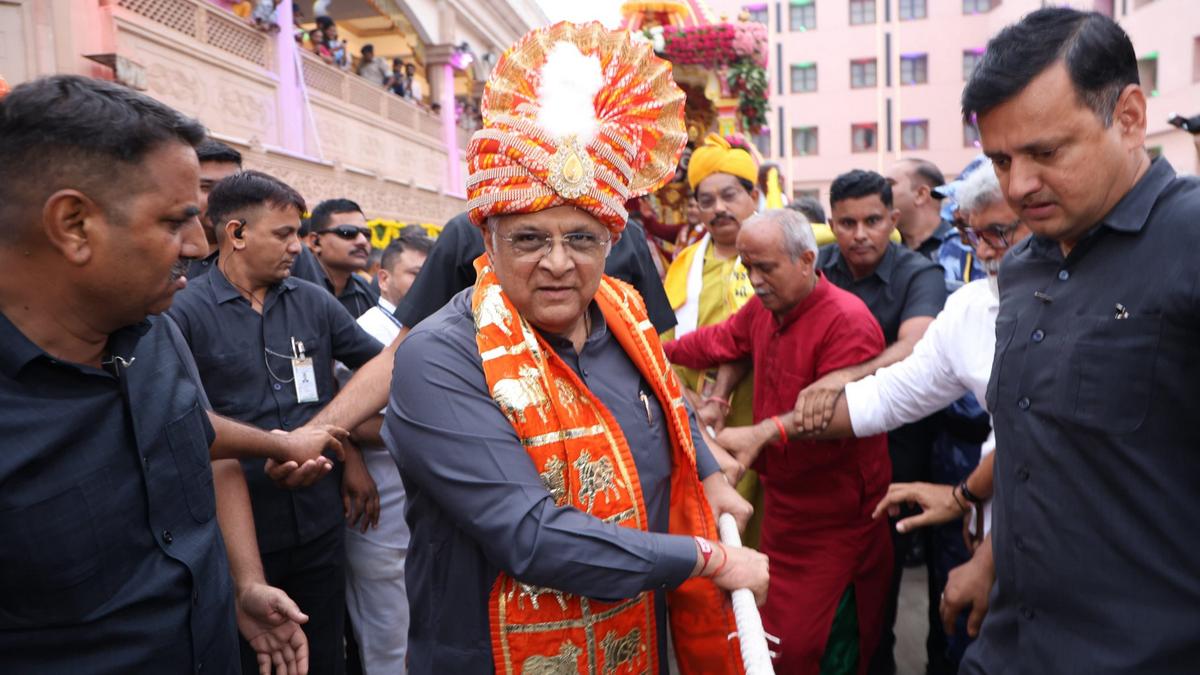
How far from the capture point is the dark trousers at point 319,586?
306 centimetres

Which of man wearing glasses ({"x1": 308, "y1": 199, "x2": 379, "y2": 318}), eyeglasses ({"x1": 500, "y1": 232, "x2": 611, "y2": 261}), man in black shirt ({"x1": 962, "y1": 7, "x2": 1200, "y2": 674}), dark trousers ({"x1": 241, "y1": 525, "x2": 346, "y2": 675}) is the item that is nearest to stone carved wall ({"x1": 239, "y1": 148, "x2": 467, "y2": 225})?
man wearing glasses ({"x1": 308, "y1": 199, "x2": 379, "y2": 318})

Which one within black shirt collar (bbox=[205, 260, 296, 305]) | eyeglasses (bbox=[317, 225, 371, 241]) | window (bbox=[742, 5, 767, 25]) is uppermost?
window (bbox=[742, 5, 767, 25])

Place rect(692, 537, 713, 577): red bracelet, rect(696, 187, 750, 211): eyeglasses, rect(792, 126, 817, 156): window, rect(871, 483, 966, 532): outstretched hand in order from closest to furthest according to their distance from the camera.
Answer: rect(692, 537, 713, 577): red bracelet → rect(871, 483, 966, 532): outstretched hand → rect(696, 187, 750, 211): eyeglasses → rect(792, 126, 817, 156): window

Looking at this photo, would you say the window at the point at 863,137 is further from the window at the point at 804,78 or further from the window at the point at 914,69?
the window at the point at 804,78

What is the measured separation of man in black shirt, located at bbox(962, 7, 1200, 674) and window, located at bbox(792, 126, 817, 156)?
38314mm

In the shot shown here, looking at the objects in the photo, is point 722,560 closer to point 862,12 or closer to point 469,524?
point 469,524

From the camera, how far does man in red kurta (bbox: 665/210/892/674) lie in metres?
3.12

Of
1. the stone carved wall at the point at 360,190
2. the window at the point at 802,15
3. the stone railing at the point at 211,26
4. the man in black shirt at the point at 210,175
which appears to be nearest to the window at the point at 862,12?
the window at the point at 802,15

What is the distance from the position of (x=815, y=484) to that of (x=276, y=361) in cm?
228

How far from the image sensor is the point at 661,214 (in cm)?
864

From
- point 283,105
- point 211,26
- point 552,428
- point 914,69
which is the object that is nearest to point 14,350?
point 552,428

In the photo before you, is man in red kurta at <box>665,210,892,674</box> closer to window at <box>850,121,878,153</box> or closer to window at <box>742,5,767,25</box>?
window at <box>850,121,878,153</box>

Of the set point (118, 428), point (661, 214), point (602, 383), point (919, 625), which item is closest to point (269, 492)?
point (118, 428)

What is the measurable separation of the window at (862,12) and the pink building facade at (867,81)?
Answer: 5 centimetres
